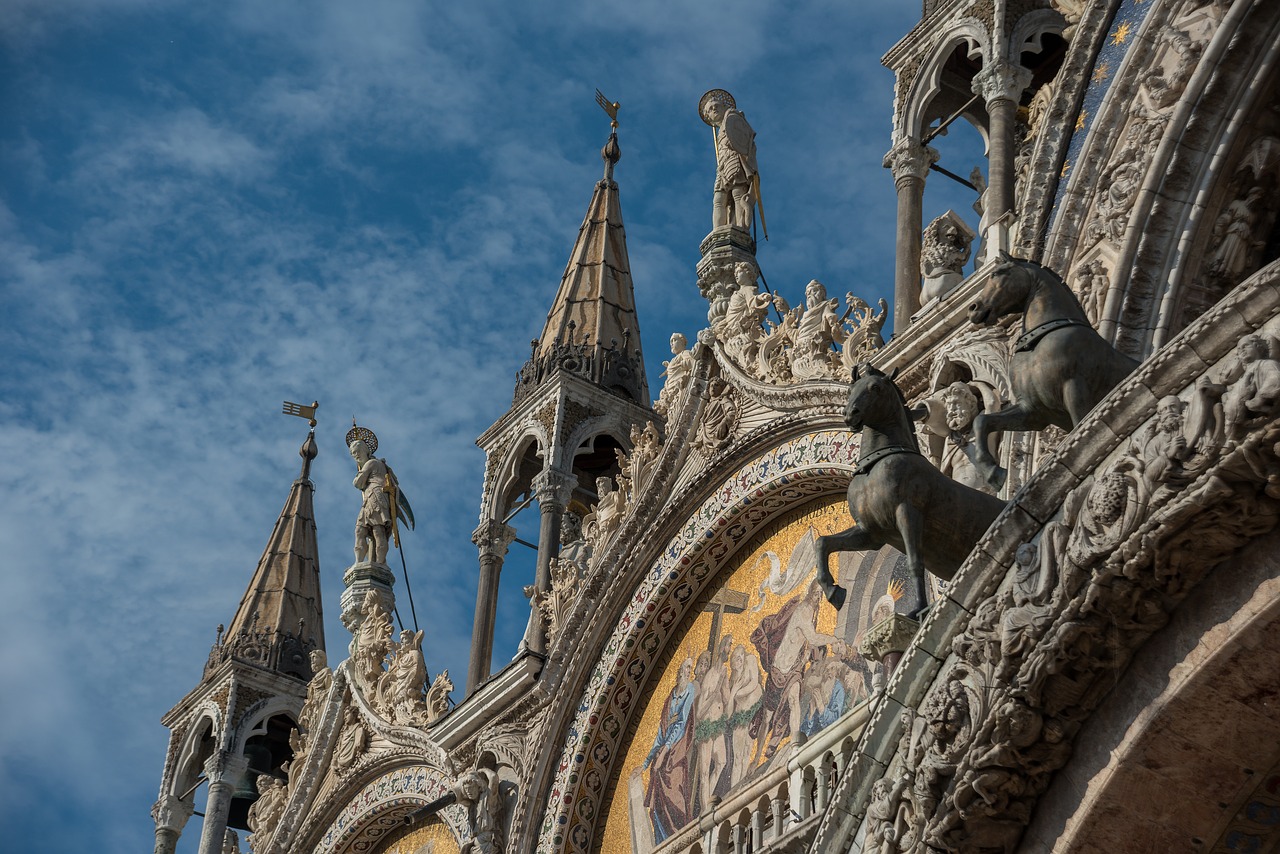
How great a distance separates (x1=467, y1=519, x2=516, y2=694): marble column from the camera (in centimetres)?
1894

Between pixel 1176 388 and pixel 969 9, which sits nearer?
pixel 1176 388

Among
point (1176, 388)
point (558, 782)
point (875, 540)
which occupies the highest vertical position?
point (558, 782)

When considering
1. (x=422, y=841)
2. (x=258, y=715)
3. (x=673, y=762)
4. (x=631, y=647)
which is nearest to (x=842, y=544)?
(x=673, y=762)

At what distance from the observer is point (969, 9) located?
14430 millimetres

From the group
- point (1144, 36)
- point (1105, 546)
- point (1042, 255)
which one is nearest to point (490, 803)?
point (1042, 255)

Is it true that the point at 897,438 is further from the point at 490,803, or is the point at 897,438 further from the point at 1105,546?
the point at 490,803

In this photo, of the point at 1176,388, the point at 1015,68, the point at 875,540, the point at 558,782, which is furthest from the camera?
the point at 558,782

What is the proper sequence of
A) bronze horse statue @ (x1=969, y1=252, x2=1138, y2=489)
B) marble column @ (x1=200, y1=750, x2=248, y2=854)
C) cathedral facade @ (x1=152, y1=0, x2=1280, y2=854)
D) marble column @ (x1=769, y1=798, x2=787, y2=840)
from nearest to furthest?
cathedral facade @ (x1=152, y1=0, x2=1280, y2=854) < bronze horse statue @ (x1=969, y1=252, x2=1138, y2=489) < marble column @ (x1=769, y1=798, x2=787, y2=840) < marble column @ (x1=200, y1=750, x2=248, y2=854)

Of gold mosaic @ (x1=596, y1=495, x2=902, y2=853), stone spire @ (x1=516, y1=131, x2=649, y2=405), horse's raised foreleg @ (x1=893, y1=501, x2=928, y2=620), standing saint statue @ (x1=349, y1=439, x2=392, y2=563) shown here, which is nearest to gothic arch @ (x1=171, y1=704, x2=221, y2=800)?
standing saint statue @ (x1=349, y1=439, x2=392, y2=563)

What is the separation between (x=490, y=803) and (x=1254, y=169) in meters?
8.09

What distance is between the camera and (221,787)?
22.4 meters

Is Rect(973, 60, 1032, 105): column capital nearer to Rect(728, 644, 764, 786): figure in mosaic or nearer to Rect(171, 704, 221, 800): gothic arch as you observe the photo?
Rect(728, 644, 764, 786): figure in mosaic

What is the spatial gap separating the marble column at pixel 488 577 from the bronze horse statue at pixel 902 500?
9.03m

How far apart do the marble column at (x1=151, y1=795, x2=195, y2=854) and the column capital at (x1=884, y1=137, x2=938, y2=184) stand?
1249 centimetres
